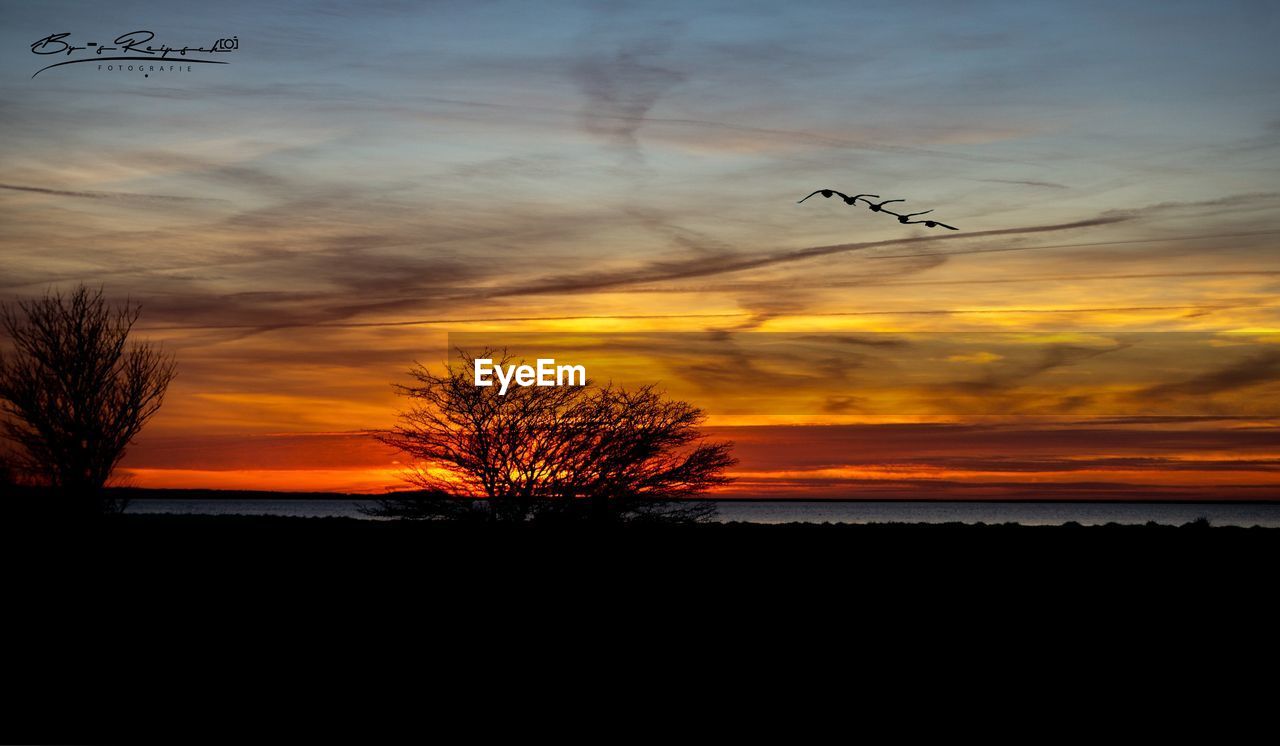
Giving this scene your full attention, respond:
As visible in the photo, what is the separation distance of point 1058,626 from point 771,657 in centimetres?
583

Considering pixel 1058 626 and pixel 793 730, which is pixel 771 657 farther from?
pixel 1058 626

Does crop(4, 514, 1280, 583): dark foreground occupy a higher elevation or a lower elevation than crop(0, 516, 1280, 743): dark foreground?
higher

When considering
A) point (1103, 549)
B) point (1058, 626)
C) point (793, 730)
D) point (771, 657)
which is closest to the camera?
point (793, 730)

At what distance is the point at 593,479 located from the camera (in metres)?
32.6

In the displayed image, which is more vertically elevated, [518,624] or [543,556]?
[543,556]

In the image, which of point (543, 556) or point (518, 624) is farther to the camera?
point (543, 556)

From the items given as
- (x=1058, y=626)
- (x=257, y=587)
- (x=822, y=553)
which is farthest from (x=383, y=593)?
(x=822, y=553)

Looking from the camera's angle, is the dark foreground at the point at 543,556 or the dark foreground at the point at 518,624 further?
the dark foreground at the point at 543,556

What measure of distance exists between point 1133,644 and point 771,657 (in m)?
5.78

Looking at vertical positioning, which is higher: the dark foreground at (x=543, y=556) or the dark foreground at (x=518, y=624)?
the dark foreground at (x=543, y=556)

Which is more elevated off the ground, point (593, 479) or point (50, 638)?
point (593, 479)

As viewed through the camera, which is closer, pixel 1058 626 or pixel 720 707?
pixel 720 707

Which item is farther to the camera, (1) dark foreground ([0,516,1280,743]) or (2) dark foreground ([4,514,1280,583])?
(2) dark foreground ([4,514,1280,583])

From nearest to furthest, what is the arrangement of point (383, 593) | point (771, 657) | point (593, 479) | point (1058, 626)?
point (771, 657)
point (1058, 626)
point (383, 593)
point (593, 479)
